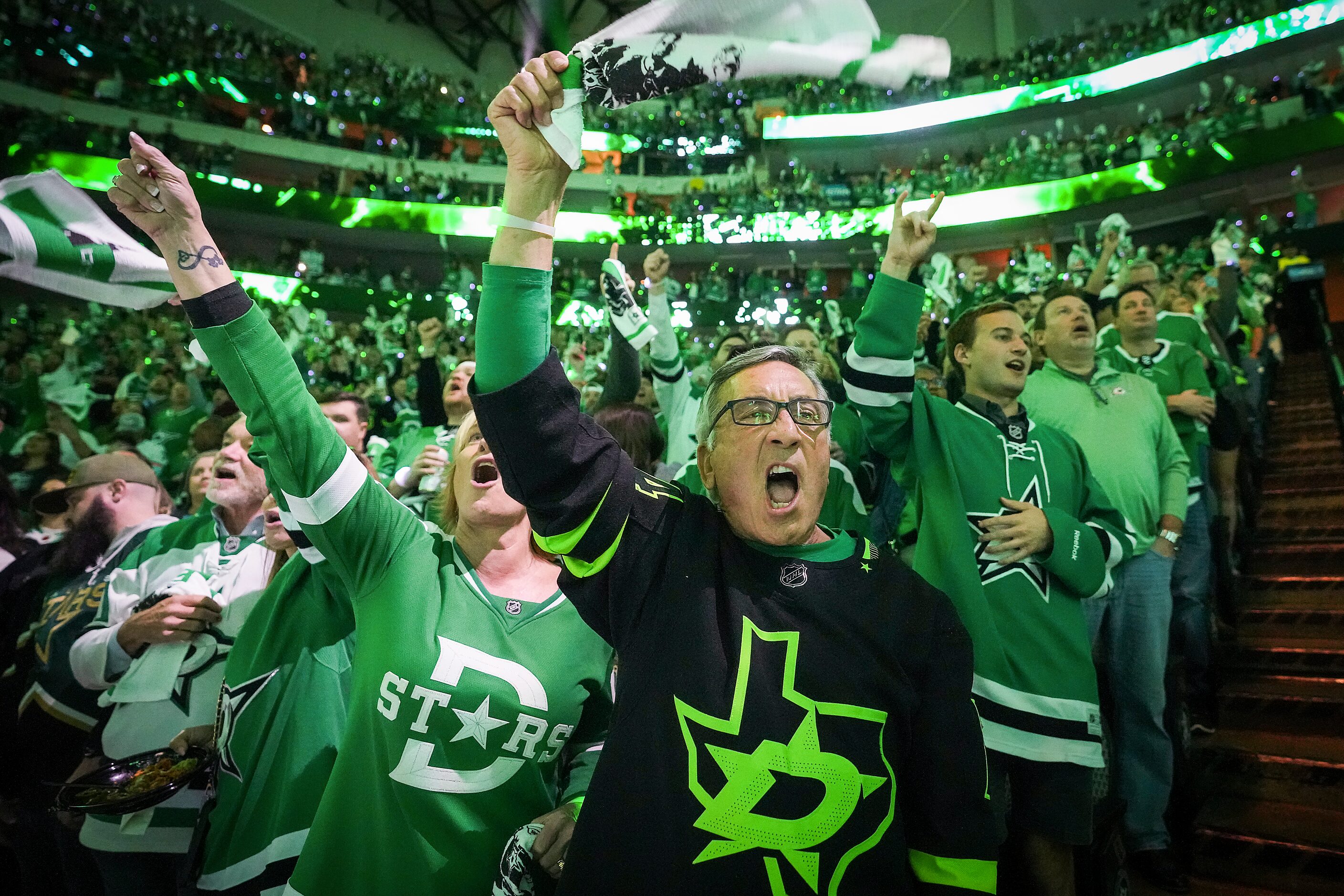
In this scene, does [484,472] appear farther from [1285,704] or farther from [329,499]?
[1285,704]

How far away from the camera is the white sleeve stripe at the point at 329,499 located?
4.91ft

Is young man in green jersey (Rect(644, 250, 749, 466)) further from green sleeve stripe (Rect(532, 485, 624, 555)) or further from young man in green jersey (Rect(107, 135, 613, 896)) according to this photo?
green sleeve stripe (Rect(532, 485, 624, 555))

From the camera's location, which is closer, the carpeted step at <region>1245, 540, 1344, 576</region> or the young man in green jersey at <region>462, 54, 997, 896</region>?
the young man in green jersey at <region>462, 54, 997, 896</region>

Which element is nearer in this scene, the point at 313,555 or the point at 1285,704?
the point at 313,555

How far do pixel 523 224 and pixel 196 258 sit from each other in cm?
71

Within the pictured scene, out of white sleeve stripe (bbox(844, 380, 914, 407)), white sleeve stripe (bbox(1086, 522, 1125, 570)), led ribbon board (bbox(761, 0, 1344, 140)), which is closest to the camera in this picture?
white sleeve stripe (bbox(844, 380, 914, 407))

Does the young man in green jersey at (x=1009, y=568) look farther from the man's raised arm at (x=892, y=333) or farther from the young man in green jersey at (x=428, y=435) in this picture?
the young man in green jersey at (x=428, y=435)

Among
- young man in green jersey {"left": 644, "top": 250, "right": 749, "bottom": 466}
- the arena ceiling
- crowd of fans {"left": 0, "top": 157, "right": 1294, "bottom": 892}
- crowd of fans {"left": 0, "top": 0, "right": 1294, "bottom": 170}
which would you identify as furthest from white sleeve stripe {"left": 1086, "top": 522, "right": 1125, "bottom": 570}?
the arena ceiling

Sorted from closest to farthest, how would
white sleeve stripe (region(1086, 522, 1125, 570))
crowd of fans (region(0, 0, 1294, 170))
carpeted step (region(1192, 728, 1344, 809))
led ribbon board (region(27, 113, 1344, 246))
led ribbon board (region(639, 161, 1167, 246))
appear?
1. white sleeve stripe (region(1086, 522, 1125, 570))
2. carpeted step (region(1192, 728, 1344, 809))
3. led ribbon board (region(27, 113, 1344, 246))
4. crowd of fans (region(0, 0, 1294, 170))
5. led ribbon board (region(639, 161, 1167, 246))

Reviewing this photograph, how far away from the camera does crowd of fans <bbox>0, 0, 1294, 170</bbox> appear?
17.5 meters

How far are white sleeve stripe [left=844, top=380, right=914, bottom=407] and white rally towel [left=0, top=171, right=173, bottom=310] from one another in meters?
1.74

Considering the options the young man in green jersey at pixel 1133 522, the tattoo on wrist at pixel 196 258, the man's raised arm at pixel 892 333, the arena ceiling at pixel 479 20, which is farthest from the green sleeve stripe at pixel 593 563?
the arena ceiling at pixel 479 20

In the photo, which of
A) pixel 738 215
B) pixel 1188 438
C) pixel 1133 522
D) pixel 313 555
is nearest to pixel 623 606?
pixel 313 555

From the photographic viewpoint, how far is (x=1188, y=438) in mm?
3834
